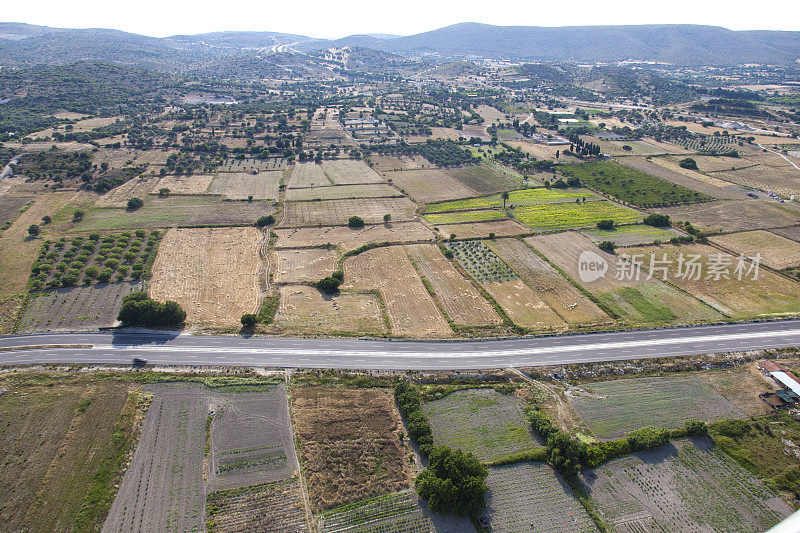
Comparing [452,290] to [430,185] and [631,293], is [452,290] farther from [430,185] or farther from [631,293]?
[430,185]

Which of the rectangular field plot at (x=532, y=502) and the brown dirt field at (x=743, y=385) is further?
the brown dirt field at (x=743, y=385)

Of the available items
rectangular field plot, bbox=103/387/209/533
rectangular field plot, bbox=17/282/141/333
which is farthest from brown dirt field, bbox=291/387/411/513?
Result: rectangular field plot, bbox=17/282/141/333

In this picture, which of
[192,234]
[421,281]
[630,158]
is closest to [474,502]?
[421,281]

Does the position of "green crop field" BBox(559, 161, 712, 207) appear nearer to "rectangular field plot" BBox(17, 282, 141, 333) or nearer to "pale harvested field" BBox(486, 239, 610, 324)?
"pale harvested field" BBox(486, 239, 610, 324)

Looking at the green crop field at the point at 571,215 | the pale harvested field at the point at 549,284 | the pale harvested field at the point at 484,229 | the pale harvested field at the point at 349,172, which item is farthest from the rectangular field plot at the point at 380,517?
the pale harvested field at the point at 349,172

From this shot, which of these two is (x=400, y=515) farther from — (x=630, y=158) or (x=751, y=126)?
(x=751, y=126)

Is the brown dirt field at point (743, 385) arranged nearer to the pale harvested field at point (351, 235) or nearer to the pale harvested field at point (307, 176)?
the pale harvested field at point (351, 235)
